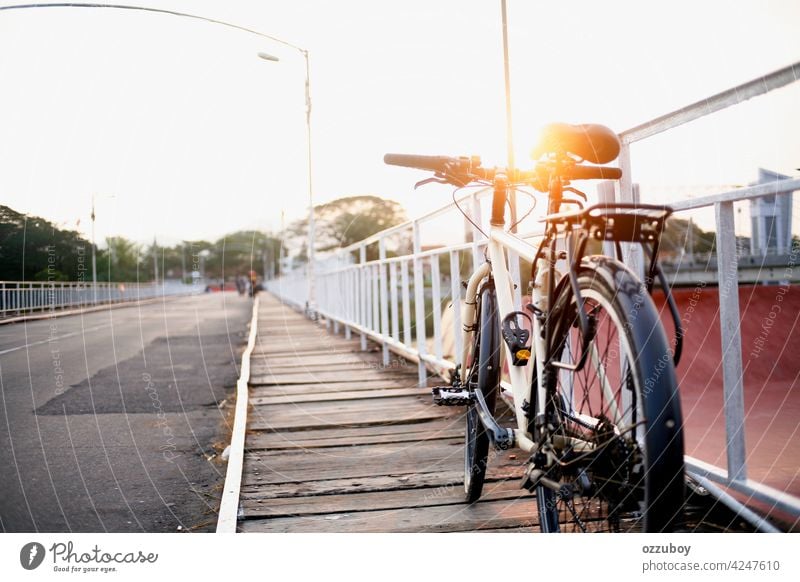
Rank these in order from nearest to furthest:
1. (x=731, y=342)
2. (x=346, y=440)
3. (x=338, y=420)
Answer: (x=731, y=342) → (x=346, y=440) → (x=338, y=420)

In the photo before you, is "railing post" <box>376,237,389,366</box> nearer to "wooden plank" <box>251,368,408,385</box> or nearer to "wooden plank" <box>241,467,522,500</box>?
"wooden plank" <box>251,368,408,385</box>

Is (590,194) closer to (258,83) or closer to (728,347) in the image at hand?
(728,347)

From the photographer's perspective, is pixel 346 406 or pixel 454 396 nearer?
pixel 454 396

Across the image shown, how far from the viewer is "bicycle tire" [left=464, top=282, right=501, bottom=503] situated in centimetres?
191

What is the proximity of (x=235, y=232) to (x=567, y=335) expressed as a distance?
5.47 feet

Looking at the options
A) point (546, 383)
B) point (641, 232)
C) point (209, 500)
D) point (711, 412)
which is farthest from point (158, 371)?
point (711, 412)

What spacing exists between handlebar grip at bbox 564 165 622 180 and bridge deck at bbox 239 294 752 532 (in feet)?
2.86

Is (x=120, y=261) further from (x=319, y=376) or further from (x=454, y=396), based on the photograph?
(x=319, y=376)

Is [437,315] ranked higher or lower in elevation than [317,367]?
higher

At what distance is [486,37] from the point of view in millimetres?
2119

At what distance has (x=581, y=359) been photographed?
1290mm

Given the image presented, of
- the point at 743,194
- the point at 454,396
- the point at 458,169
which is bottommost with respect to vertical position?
the point at 454,396

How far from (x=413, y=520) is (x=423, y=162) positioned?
0.93 metres

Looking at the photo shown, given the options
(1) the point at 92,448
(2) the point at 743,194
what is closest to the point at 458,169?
(2) the point at 743,194
